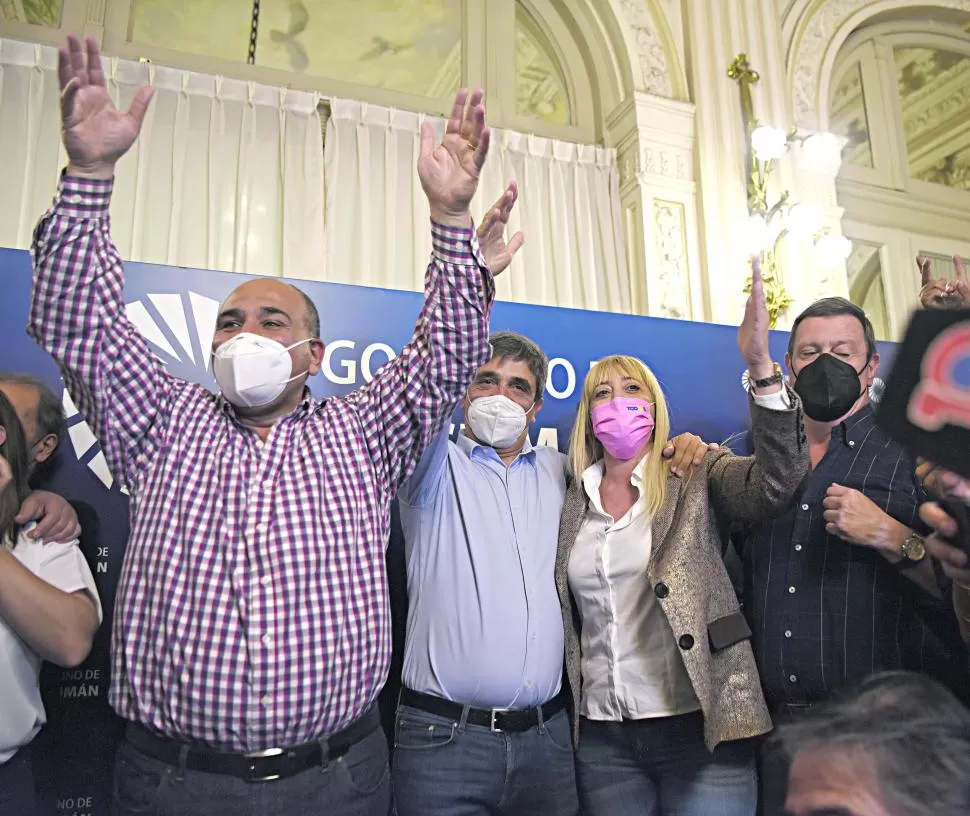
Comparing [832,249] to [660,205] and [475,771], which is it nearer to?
[660,205]

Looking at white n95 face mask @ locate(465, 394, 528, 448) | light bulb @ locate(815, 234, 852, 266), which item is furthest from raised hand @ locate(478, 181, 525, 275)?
light bulb @ locate(815, 234, 852, 266)

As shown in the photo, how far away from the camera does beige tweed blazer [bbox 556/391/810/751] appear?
5.19 ft

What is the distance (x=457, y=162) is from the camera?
1.50 m

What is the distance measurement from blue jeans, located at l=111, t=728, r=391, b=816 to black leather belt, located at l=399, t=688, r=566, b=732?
0.24m

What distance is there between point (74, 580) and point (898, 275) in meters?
5.57

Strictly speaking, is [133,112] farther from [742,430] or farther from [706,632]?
[742,430]

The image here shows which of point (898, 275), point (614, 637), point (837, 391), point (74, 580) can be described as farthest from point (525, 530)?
point (898, 275)

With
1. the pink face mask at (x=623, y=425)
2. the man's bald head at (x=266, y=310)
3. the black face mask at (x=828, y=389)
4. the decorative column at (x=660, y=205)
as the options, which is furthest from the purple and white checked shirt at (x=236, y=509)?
the decorative column at (x=660, y=205)

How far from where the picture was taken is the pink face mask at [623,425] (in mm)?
1842

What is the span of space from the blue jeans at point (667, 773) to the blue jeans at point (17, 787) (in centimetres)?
109

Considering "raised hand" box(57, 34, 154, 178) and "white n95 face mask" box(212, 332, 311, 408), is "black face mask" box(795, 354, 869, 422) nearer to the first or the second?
"white n95 face mask" box(212, 332, 311, 408)

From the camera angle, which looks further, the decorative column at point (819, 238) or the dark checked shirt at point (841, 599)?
the decorative column at point (819, 238)

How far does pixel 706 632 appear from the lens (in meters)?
1.65

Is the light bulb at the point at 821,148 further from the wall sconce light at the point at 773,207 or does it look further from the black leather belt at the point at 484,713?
the black leather belt at the point at 484,713
